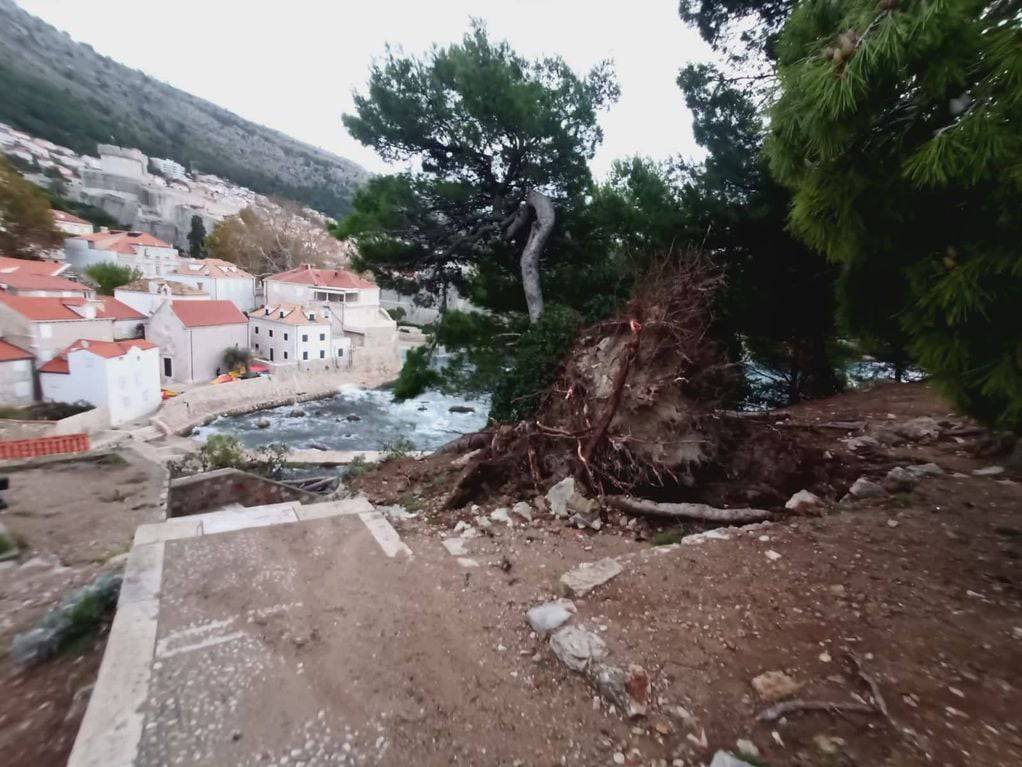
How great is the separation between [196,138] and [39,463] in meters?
113

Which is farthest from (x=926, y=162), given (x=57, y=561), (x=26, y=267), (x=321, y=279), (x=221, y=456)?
(x=321, y=279)

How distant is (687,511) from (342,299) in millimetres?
31953

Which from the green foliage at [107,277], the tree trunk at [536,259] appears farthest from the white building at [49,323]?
the tree trunk at [536,259]

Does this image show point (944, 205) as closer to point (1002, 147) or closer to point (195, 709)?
point (1002, 147)

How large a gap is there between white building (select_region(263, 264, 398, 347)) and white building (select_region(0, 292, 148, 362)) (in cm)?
1135

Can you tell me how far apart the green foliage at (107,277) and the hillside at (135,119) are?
4534cm

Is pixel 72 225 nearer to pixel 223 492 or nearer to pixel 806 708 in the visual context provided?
pixel 223 492

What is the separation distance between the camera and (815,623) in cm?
233

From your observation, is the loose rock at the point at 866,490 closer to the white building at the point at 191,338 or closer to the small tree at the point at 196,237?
the white building at the point at 191,338

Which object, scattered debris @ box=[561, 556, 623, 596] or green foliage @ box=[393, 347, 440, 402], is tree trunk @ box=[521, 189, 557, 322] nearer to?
green foliage @ box=[393, 347, 440, 402]

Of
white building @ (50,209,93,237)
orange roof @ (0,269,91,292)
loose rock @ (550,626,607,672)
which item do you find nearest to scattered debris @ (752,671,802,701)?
loose rock @ (550,626,607,672)

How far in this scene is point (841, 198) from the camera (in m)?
2.09

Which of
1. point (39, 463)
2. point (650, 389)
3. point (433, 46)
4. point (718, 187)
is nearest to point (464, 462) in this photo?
point (650, 389)

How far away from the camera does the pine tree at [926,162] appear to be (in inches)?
62.1
